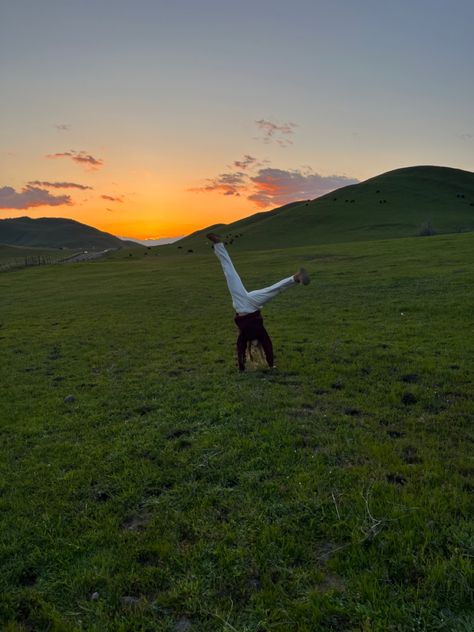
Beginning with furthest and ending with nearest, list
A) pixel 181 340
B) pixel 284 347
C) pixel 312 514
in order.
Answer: pixel 181 340 → pixel 284 347 → pixel 312 514

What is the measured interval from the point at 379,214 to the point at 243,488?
9847 cm

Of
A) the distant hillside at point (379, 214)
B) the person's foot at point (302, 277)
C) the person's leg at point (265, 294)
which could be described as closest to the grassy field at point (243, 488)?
the person's leg at point (265, 294)

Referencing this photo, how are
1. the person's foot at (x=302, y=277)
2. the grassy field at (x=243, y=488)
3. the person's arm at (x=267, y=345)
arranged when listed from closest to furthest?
1. the grassy field at (x=243, y=488)
2. the person's foot at (x=302, y=277)
3. the person's arm at (x=267, y=345)

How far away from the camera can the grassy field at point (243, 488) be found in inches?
173

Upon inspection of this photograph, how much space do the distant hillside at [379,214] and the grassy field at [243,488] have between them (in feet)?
206

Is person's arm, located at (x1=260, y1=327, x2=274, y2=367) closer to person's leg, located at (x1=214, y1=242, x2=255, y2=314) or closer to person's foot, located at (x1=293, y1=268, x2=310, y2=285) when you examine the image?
person's leg, located at (x1=214, y1=242, x2=255, y2=314)

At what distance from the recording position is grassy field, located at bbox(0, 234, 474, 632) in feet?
14.5

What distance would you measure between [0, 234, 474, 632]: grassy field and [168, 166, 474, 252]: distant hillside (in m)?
62.9

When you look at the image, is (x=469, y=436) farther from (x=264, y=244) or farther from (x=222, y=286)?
(x=264, y=244)

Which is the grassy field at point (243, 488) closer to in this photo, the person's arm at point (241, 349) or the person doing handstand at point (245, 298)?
the person's arm at point (241, 349)

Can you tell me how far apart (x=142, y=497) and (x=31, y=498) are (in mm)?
1769

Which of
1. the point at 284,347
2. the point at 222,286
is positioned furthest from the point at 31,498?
the point at 222,286

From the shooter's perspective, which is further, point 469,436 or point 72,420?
point 72,420

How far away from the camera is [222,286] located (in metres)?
34.5
